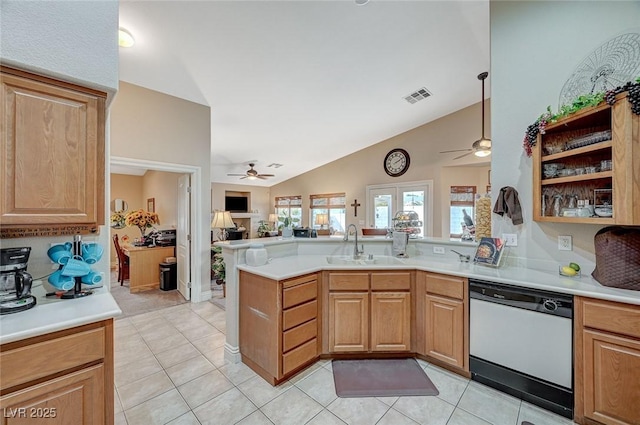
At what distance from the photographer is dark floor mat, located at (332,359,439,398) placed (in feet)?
6.37

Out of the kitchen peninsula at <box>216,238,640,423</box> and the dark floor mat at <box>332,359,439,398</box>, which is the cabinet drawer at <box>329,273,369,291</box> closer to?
the kitchen peninsula at <box>216,238,640,423</box>

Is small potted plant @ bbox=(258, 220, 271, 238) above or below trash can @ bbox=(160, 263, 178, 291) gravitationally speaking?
above

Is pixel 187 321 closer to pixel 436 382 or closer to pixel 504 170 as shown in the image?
pixel 436 382

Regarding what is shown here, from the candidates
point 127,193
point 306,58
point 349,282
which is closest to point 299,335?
point 349,282

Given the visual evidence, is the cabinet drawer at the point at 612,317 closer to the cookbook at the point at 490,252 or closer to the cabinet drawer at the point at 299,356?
the cookbook at the point at 490,252

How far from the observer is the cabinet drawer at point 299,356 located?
204 cm

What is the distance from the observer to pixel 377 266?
231 centimetres

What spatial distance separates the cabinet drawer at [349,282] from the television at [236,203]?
740 centimetres

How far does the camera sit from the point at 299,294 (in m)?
2.13

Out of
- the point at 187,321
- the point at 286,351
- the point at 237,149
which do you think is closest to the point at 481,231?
the point at 286,351

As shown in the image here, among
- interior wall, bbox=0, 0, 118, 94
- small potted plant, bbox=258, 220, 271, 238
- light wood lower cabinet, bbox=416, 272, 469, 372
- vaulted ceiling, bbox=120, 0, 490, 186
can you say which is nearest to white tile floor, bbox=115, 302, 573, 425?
light wood lower cabinet, bbox=416, 272, 469, 372

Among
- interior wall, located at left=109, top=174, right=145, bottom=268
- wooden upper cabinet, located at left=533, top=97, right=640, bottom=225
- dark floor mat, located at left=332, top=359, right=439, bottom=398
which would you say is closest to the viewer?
wooden upper cabinet, located at left=533, top=97, right=640, bottom=225

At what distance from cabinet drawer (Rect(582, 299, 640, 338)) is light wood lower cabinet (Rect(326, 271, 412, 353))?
3.71 ft

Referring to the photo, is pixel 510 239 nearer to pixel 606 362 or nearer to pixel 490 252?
pixel 490 252
